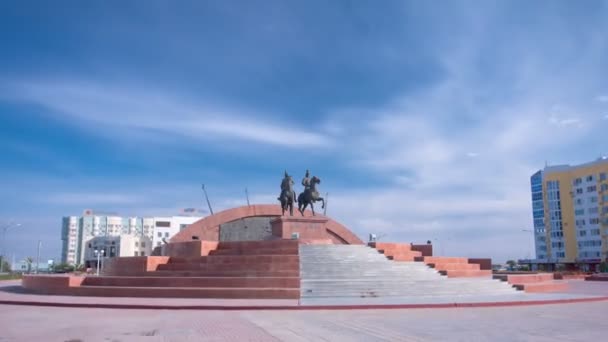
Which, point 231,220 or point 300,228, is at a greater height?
point 231,220

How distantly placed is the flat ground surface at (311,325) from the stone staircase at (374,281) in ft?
10.0

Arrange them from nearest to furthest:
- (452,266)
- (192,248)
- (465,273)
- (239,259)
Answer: (239,259)
(465,273)
(192,248)
(452,266)

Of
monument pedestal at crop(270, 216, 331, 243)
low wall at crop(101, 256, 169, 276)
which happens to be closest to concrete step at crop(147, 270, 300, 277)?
low wall at crop(101, 256, 169, 276)

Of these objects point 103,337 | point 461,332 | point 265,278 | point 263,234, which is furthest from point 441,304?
point 263,234

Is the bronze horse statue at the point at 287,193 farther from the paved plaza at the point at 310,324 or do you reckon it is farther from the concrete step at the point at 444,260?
the paved plaza at the point at 310,324

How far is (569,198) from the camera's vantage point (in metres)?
67.2

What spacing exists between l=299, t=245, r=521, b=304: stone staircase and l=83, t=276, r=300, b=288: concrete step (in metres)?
0.68

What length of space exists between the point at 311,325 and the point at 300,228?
1568 centimetres

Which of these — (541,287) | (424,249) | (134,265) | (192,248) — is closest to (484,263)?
(424,249)

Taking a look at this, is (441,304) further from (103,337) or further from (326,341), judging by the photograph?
(103,337)

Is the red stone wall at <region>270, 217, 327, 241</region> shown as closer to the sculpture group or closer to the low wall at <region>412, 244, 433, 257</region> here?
the sculpture group

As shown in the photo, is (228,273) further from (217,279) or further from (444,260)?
(444,260)

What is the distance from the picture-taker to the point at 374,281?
55.1ft

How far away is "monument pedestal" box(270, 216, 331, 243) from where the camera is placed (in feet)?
82.9
